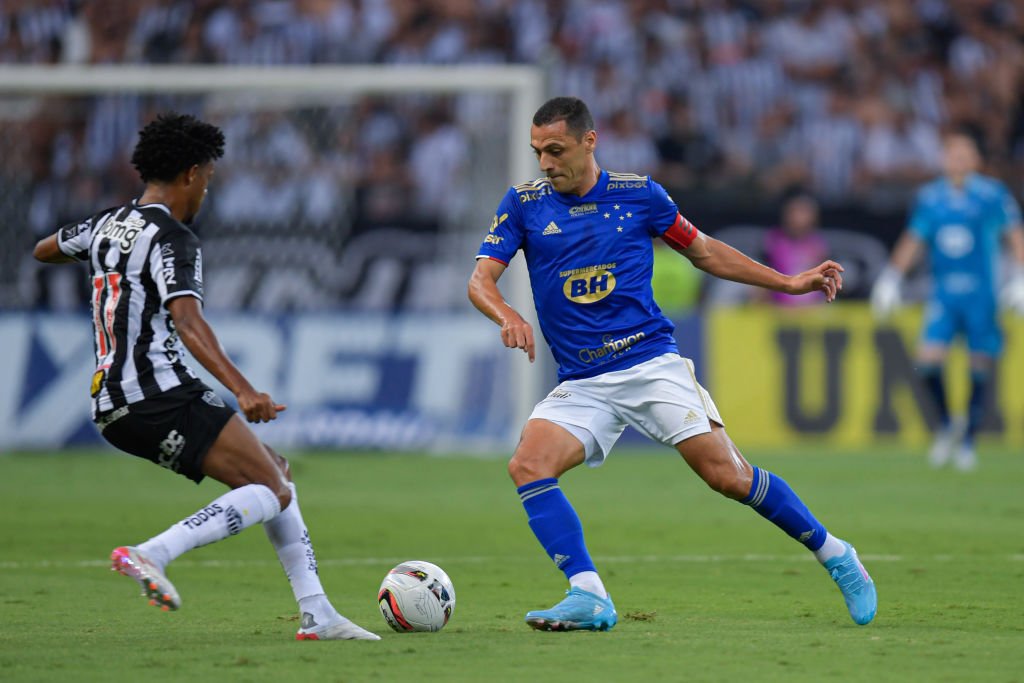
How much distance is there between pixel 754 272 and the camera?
275 inches

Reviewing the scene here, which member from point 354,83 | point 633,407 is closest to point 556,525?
point 633,407

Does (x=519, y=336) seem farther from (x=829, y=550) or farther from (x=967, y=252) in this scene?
(x=967, y=252)

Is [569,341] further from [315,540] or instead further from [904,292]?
[904,292]

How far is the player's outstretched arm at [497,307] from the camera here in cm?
623

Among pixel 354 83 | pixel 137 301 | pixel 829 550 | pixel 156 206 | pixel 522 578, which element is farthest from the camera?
pixel 354 83

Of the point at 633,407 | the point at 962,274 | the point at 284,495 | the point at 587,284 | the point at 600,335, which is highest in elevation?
the point at 962,274

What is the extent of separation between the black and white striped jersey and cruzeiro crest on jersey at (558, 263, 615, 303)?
5.15ft

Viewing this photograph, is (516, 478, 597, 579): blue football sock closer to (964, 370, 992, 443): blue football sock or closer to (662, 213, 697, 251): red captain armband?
(662, 213, 697, 251): red captain armband

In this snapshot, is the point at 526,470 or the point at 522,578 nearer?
the point at 526,470

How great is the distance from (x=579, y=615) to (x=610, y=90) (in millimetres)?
15565

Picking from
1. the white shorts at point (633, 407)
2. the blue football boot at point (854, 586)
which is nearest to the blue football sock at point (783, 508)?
the blue football boot at point (854, 586)

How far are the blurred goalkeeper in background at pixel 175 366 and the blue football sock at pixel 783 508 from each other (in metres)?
1.73

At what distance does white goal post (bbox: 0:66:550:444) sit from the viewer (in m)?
15.5

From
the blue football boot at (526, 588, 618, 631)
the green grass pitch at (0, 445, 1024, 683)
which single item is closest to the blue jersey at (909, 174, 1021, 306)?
the green grass pitch at (0, 445, 1024, 683)
